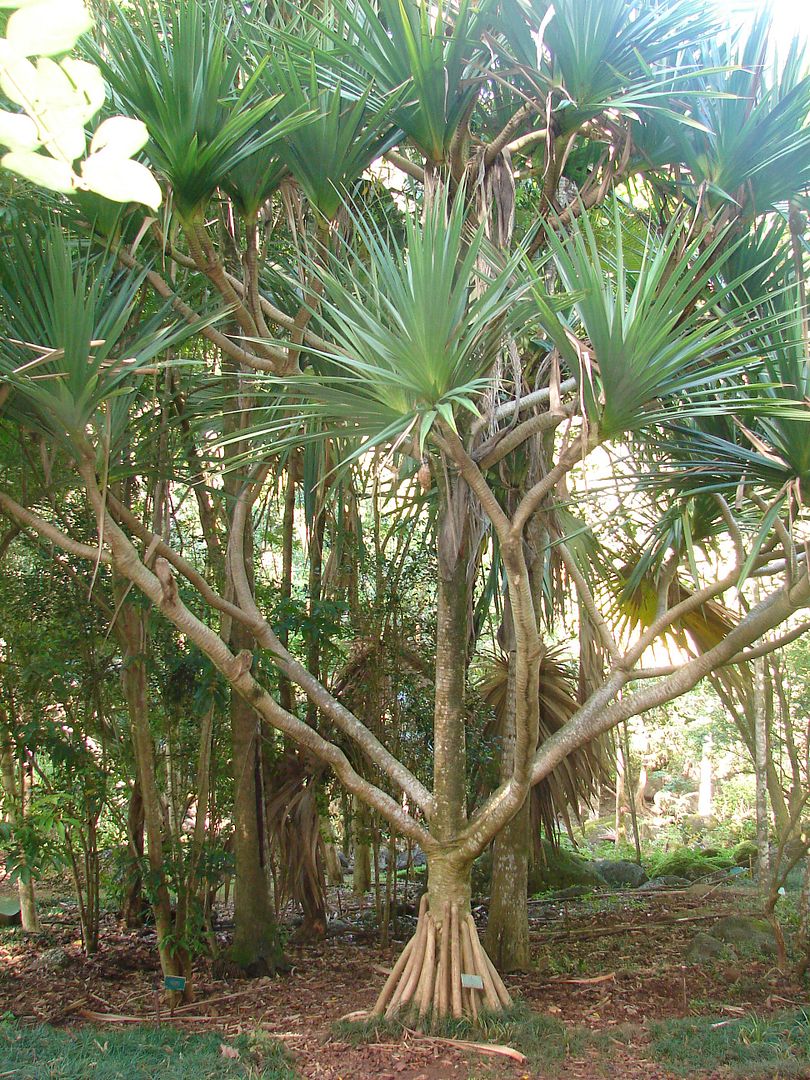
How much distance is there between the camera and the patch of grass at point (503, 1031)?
10.3 ft

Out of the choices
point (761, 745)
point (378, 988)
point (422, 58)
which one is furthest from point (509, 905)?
point (422, 58)

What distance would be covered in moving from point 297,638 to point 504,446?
8.08 feet

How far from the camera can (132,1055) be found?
3070mm

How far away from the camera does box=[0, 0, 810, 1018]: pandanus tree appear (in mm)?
2664

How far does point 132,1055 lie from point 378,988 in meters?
1.30

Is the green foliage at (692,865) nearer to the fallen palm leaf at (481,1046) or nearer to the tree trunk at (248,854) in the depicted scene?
the tree trunk at (248,854)

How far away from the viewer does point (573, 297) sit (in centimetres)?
261

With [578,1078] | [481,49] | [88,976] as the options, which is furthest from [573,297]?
[88,976]

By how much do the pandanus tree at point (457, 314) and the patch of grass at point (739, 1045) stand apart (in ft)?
2.19

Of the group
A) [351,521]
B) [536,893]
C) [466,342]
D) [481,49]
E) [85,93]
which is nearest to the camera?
[85,93]

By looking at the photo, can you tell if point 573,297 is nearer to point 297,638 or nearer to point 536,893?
point 297,638

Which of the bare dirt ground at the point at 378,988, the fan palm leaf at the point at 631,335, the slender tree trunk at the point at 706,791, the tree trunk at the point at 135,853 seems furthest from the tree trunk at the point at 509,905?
the slender tree trunk at the point at 706,791

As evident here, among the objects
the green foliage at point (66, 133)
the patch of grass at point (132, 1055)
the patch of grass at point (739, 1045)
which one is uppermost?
the green foliage at point (66, 133)

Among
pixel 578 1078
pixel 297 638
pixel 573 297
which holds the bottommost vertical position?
pixel 578 1078
